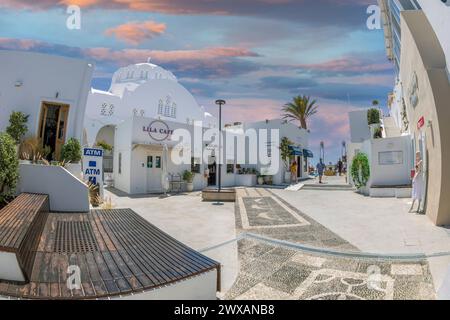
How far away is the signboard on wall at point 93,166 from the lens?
9.15 meters

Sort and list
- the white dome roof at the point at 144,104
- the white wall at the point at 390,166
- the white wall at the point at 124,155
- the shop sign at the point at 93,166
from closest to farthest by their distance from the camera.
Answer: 1. the shop sign at the point at 93,166
2. the white wall at the point at 390,166
3. the white wall at the point at 124,155
4. the white dome roof at the point at 144,104

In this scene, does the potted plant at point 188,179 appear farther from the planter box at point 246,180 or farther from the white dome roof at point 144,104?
the white dome roof at point 144,104

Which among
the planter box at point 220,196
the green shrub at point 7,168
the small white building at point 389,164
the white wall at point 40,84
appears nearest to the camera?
the green shrub at point 7,168

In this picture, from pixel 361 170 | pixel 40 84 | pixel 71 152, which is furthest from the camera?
pixel 361 170

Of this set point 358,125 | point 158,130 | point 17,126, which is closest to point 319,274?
point 17,126

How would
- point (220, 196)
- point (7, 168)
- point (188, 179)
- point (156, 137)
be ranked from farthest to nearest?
point (188, 179), point (156, 137), point (220, 196), point (7, 168)

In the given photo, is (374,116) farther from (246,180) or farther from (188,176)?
(188,176)

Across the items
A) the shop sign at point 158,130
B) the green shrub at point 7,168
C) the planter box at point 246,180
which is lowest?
the planter box at point 246,180

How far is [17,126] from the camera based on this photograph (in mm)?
9711

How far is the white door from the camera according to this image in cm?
1592

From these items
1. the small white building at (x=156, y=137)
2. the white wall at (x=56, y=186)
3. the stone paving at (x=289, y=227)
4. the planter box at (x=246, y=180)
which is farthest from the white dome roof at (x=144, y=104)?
the stone paving at (x=289, y=227)

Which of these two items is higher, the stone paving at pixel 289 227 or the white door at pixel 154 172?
the white door at pixel 154 172

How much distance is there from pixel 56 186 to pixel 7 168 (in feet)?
4.14

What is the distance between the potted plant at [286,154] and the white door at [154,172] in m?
11.1
